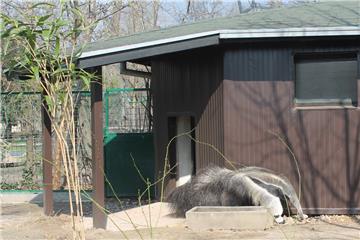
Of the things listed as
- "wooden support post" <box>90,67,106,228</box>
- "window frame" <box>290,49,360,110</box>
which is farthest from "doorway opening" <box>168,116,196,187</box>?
"wooden support post" <box>90,67,106,228</box>

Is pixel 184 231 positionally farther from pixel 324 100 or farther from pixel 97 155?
pixel 324 100

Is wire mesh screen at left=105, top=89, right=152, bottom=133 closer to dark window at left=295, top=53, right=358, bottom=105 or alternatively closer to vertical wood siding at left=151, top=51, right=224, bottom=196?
vertical wood siding at left=151, top=51, right=224, bottom=196

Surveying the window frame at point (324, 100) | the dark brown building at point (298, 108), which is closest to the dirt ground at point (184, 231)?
the dark brown building at point (298, 108)

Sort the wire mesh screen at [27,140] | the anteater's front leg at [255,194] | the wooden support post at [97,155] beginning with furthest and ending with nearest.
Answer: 1. the wire mesh screen at [27,140]
2. the wooden support post at [97,155]
3. the anteater's front leg at [255,194]

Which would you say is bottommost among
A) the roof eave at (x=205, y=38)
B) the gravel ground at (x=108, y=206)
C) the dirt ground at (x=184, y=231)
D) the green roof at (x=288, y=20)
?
the gravel ground at (x=108, y=206)

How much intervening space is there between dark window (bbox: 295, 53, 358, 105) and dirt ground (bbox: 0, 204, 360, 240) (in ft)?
6.59

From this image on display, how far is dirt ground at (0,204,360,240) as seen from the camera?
823 centimetres

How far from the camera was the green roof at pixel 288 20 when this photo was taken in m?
9.88

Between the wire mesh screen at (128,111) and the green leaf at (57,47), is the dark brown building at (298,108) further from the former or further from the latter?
the green leaf at (57,47)

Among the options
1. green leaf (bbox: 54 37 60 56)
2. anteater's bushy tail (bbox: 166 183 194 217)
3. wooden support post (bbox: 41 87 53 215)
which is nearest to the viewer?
green leaf (bbox: 54 37 60 56)

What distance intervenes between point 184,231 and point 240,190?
3.81 feet

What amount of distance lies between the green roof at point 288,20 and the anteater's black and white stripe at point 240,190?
2418 millimetres

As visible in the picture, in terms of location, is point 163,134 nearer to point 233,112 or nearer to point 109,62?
point 233,112

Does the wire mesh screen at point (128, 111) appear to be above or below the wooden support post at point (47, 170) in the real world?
above
